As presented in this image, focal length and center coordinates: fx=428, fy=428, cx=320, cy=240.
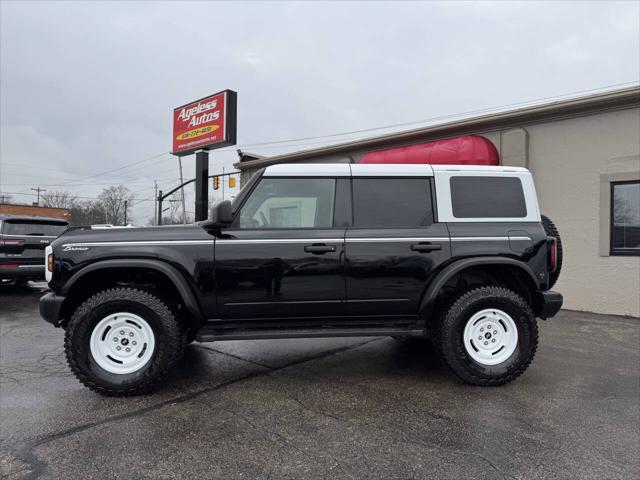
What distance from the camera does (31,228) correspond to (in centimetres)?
891

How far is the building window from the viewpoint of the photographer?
7234 mm

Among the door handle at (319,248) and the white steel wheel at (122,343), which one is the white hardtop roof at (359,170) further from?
the white steel wheel at (122,343)

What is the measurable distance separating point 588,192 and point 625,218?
0.72 m

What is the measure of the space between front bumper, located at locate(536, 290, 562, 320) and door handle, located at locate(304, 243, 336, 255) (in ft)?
6.74

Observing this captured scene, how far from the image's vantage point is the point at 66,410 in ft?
11.0

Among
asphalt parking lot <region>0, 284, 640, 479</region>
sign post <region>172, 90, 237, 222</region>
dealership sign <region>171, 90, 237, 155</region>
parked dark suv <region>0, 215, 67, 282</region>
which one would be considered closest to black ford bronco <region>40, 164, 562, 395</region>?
asphalt parking lot <region>0, 284, 640, 479</region>

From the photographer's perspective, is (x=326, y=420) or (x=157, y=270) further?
(x=157, y=270)

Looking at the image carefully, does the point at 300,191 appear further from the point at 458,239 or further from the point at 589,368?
the point at 589,368

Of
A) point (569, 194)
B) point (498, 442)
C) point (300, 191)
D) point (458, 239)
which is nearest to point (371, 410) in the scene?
point (498, 442)

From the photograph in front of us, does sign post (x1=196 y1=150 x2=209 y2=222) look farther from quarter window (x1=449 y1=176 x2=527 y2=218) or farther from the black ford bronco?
quarter window (x1=449 y1=176 x2=527 y2=218)

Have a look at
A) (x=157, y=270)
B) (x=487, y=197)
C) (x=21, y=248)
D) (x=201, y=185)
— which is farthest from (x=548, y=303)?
(x=201, y=185)

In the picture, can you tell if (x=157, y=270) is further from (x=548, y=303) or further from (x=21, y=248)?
(x=21, y=248)

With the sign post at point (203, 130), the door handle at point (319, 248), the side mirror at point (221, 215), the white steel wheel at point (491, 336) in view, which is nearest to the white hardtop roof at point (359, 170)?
the side mirror at point (221, 215)

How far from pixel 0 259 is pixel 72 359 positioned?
21.2 feet
